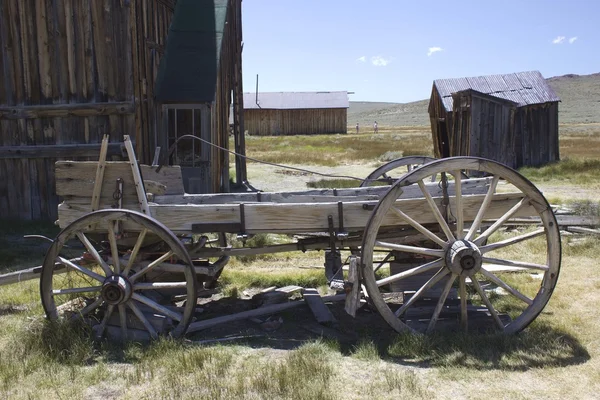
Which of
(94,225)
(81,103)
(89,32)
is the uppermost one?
(89,32)

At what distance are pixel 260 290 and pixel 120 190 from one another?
2337 mm

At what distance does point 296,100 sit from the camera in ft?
171

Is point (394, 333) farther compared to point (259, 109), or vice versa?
point (259, 109)

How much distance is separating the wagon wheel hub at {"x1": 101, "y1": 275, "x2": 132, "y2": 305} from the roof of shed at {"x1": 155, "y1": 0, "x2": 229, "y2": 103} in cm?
646

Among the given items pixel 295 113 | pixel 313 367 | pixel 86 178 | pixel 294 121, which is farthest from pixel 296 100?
pixel 313 367

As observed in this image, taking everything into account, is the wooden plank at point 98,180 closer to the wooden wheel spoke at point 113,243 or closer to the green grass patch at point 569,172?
the wooden wheel spoke at point 113,243

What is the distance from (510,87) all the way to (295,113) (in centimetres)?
3198

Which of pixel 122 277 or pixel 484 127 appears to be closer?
pixel 122 277

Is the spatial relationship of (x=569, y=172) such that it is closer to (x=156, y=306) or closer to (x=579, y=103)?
(x=156, y=306)

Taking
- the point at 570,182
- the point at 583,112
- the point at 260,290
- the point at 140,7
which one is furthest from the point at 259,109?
the point at 583,112

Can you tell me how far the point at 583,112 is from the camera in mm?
88188

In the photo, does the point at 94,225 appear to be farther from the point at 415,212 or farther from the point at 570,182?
the point at 570,182

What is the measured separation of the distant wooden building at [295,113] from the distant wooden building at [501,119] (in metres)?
29.7

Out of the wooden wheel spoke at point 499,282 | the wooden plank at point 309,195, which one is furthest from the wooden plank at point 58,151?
the wooden wheel spoke at point 499,282
